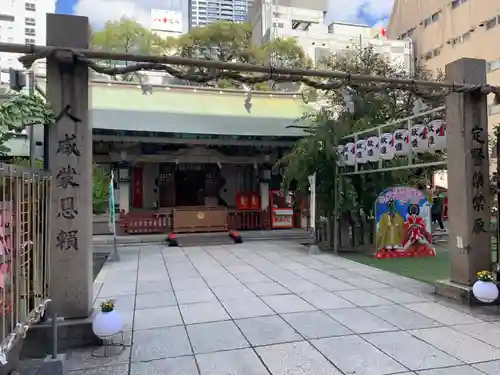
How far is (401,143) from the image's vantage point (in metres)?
8.60

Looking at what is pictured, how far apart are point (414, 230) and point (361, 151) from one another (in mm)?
2750

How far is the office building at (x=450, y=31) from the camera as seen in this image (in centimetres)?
3225

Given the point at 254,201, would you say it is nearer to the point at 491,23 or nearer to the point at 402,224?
the point at 402,224

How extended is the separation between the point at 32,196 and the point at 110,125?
1008 centimetres

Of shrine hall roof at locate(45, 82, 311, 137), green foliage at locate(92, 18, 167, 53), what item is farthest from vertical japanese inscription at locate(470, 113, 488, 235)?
green foliage at locate(92, 18, 167, 53)

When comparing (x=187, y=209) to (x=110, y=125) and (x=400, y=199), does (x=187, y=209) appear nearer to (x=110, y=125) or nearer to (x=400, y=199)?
(x=110, y=125)

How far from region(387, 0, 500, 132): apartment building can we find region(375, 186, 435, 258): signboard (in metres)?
23.5

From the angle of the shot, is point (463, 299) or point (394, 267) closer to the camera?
point (463, 299)

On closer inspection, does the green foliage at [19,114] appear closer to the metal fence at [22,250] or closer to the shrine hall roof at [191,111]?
the metal fence at [22,250]

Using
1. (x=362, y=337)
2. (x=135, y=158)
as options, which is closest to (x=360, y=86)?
(x=362, y=337)

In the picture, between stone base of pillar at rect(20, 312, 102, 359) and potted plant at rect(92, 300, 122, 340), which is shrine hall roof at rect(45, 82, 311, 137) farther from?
potted plant at rect(92, 300, 122, 340)

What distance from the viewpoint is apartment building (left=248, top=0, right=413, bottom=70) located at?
45.0m

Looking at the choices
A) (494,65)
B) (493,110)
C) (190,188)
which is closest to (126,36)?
(190,188)

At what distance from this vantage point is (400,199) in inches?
436
